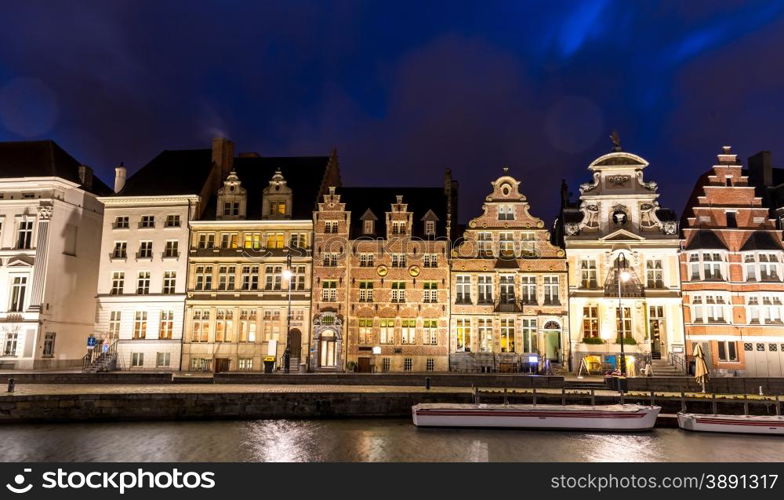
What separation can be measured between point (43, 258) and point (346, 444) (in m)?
30.1

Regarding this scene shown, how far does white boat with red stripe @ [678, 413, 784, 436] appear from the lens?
25.4 m

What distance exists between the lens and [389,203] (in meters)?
45.3

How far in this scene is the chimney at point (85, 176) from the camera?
4634 cm

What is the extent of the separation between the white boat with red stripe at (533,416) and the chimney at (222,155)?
2837cm

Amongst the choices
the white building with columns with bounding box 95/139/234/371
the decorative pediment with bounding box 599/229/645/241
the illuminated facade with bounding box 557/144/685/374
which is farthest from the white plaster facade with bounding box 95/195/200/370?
the decorative pediment with bounding box 599/229/645/241

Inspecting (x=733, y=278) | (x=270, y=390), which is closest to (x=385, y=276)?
(x=270, y=390)

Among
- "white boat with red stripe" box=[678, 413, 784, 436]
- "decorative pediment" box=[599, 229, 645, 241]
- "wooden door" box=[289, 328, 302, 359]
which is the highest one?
"decorative pediment" box=[599, 229, 645, 241]

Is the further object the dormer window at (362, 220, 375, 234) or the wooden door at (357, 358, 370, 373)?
the dormer window at (362, 220, 375, 234)

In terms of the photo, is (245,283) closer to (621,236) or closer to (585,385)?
(585,385)

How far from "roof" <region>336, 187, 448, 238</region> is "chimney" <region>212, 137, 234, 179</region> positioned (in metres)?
8.72

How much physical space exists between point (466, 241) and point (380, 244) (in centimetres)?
573

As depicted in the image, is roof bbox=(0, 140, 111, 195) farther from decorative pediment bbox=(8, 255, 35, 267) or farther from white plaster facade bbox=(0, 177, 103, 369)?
decorative pediment bbox=(8, 255, 35, 267)

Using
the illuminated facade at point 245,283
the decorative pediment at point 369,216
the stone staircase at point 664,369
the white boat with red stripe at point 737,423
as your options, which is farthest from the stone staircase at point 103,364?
the stone staircase at point 664,369

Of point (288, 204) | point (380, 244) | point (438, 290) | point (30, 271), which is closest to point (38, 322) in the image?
point (30, 271)
